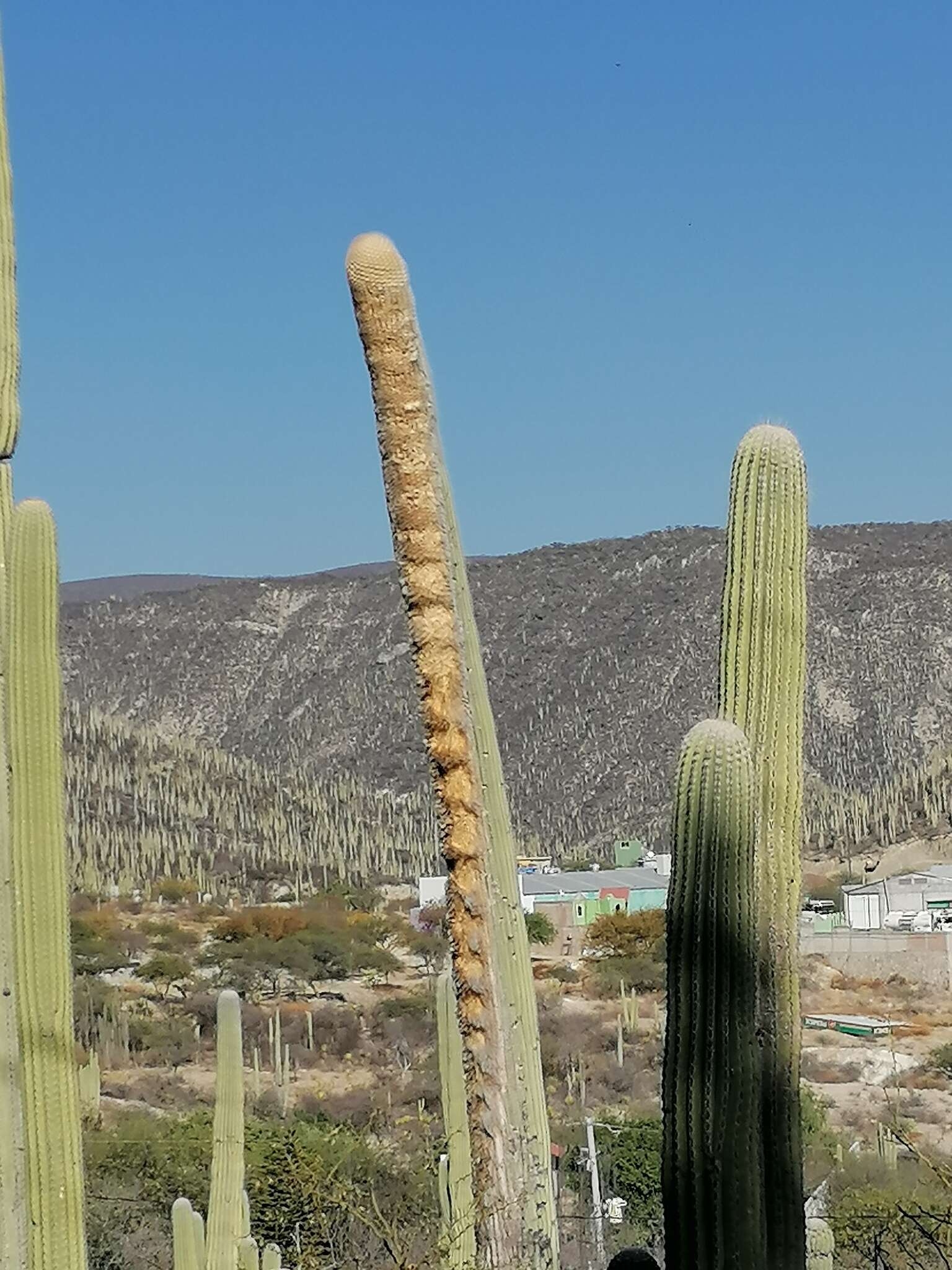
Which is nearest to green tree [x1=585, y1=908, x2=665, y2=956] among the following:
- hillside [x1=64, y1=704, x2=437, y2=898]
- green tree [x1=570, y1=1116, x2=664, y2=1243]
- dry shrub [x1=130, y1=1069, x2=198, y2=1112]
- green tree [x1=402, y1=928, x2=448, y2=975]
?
green tree [x1=402, y1=928, x2=448, y2=975]

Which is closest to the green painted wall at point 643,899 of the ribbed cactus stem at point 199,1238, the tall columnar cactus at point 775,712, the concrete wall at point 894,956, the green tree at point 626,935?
the green tree at point 626,935

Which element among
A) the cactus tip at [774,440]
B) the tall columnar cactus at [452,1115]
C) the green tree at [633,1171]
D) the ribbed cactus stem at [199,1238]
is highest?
the cactus tip at [774,440]

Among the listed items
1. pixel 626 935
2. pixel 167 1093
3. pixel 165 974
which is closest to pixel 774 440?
pixel 167 1093

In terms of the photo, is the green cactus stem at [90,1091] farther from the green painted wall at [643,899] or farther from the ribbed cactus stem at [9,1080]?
the green painted wall at [643,899]

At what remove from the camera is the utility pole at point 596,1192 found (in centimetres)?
1309

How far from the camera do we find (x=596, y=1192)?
14.3 metres

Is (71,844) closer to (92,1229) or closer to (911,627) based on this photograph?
(92,1229)

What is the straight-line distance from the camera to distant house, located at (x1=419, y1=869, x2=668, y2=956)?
33.2 meters

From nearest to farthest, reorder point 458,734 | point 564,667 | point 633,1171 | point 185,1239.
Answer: point 458,734, point 185,1239, point 633,1171, point 564,667

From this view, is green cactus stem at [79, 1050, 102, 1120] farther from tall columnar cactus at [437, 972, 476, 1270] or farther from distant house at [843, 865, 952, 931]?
distant house at [843, 865, 952, 931]

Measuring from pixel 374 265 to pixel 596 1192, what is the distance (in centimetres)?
1219

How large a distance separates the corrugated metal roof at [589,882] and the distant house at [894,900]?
408cm

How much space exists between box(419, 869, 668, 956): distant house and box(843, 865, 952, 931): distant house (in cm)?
358

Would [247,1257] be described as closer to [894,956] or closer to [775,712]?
[775,712]
